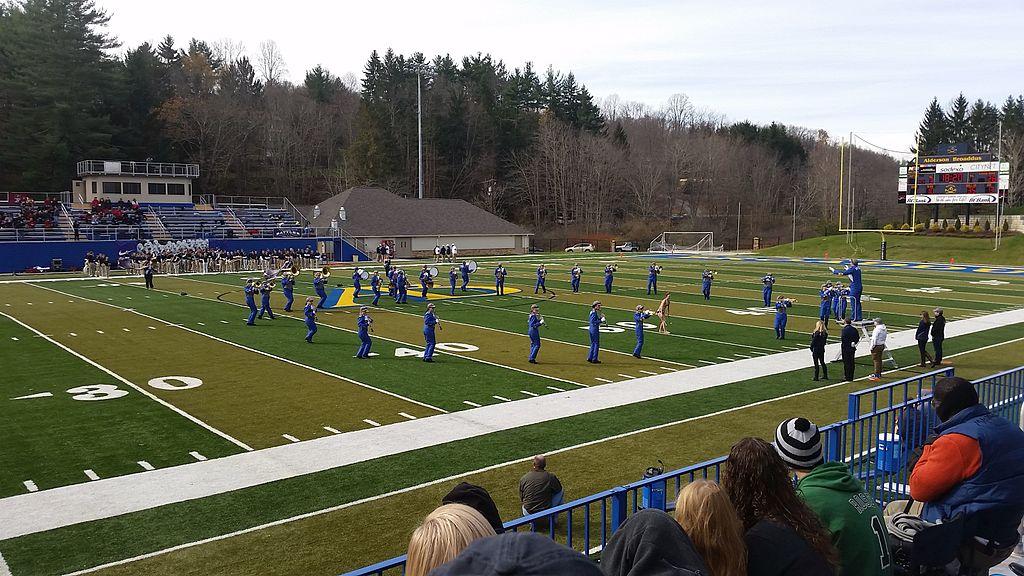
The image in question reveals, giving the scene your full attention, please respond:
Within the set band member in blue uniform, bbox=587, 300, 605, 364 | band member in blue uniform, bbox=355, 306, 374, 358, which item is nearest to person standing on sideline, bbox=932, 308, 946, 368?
band member in blue uniform, bbox=587, 300, 605, 364

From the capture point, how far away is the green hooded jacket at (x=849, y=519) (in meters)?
3.60

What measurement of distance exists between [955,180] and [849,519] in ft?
173

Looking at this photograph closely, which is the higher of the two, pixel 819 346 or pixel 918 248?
pixel 918 248

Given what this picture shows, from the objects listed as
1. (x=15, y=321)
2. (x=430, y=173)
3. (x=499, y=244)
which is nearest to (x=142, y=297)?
(x=15, y=321)

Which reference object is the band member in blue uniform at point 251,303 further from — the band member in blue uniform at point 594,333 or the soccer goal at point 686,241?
the soccer goal at point 686,241

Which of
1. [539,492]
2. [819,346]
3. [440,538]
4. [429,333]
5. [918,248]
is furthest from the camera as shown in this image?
[918,248]

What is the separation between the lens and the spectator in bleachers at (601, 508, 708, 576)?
2744 mm

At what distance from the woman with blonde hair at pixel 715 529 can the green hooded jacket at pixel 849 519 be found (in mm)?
690

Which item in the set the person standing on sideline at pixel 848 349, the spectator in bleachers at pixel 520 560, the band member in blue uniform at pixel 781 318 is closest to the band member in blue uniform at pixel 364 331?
the person standing on sideline at pixel 848 349

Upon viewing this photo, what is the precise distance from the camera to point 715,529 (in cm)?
311

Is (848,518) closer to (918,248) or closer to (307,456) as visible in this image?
(307,456)

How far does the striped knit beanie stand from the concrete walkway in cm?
736

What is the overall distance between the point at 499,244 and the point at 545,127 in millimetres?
27170

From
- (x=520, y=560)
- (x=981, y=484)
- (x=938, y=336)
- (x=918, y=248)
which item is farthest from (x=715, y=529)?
(x=918, y=248)
